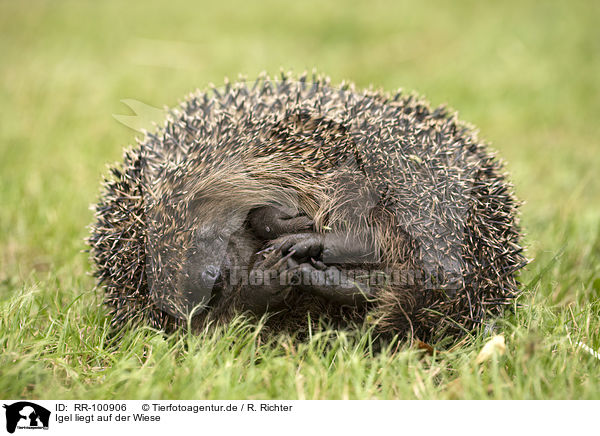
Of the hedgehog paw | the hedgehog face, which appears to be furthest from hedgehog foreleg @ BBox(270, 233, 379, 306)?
the hedgehog face

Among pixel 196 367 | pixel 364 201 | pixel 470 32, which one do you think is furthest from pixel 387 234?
pixel 470 32

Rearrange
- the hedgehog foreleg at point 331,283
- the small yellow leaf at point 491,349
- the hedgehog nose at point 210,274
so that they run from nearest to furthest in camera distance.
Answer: the small yellow leaf at point 491,349 → the hedgehog foreleg at point 331,283 → the hedgehog nose at point 210,274

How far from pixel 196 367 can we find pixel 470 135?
270 cm

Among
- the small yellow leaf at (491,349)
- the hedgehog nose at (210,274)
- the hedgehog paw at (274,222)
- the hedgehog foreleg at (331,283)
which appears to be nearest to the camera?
the small yellow leaf at (491,349)

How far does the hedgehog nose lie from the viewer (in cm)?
355

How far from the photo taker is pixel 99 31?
13.2 meters

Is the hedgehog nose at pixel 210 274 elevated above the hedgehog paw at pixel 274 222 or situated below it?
below

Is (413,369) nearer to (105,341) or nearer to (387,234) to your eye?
(387,234)

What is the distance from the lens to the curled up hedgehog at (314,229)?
11.4ft

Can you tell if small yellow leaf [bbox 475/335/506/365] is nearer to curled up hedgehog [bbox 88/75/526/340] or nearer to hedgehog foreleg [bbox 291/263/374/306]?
curled up hedgehog [bbox 88/75/526/340]

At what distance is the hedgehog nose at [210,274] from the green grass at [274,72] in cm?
34
